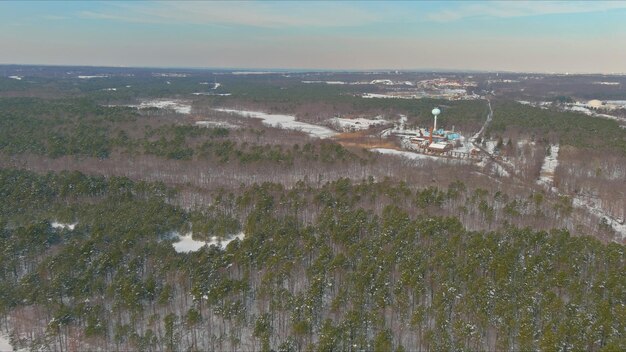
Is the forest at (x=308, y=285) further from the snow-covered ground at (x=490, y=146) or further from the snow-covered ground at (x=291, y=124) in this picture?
the snow-covered ground at (x=291, y=124)

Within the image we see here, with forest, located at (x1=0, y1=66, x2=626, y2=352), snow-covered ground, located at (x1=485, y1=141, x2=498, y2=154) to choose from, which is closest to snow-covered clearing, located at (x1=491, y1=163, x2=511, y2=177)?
forest, located at (x1=0, y1=66, x2=626, y2=352)

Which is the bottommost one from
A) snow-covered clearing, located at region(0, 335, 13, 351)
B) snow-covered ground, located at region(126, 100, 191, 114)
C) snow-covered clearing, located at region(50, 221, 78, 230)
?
snow-covered clearing, located at region(0, 335, 13, 351)

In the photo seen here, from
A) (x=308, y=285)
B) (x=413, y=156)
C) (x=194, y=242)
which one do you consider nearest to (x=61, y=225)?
(x=194, y=242)

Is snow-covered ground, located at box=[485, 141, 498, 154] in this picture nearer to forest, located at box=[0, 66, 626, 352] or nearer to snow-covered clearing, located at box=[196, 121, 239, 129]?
forest, located at box=[0, 66, 626, 352]

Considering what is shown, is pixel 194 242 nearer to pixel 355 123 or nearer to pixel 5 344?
pixel 5 344

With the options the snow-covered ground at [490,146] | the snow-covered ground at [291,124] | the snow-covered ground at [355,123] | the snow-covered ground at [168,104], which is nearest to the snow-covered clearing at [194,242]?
the snow-covered ground at [291,124]

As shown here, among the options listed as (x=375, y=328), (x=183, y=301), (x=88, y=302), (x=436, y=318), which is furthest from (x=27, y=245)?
(x=436, y=318)
